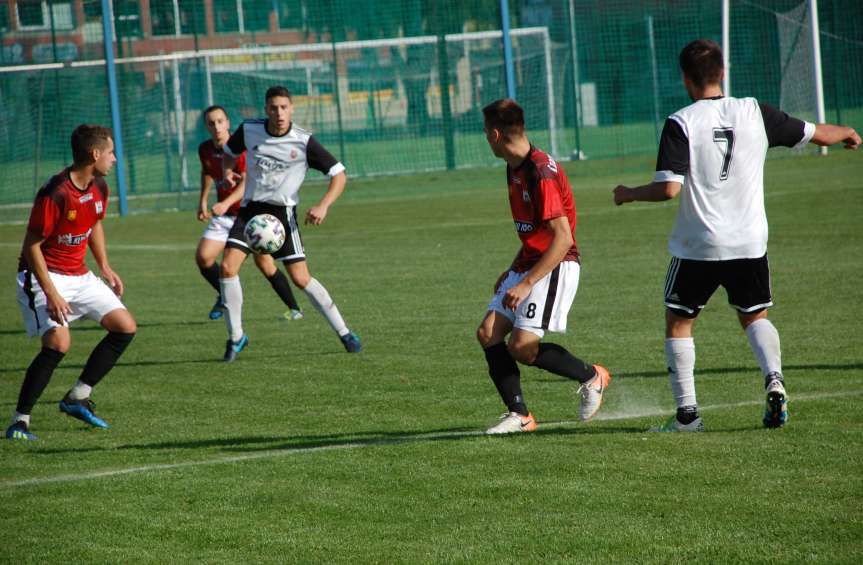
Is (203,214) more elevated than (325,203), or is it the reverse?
(325,203)

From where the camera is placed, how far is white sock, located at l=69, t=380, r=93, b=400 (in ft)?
25.6

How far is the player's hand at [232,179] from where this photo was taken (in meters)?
11.3

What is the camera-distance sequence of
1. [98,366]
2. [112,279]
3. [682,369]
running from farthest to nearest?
[112,279] < [98,366] < [682,369]

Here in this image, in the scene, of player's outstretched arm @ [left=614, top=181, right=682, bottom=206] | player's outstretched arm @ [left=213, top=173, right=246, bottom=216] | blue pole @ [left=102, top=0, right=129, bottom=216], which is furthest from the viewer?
blue pole @ [left=102, top=0, right=129, bottom=216]

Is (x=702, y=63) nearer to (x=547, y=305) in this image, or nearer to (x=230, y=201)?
(x=547, y=305)

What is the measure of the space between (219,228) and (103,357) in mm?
4521

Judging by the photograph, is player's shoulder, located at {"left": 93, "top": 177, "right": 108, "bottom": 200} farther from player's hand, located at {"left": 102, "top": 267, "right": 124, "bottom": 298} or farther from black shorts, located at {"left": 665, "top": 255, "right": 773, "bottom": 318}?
black shorts, located at {"left": 665, "top": 255, "right": 773, "bottom": 318}

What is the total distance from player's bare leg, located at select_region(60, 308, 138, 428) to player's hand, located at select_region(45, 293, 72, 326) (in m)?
0.36

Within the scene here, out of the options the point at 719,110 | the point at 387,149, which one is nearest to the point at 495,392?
the point at 719,110

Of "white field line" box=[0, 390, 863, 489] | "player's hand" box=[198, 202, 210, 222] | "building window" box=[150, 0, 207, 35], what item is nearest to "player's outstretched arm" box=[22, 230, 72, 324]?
"white field line" box=[0, 390, 863, 489]

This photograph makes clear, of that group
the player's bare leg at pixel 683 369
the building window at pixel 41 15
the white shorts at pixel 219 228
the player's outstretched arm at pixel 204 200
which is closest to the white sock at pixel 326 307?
the player's outstretched arm at pixel 204 200

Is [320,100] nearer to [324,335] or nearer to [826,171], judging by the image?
[826,171]

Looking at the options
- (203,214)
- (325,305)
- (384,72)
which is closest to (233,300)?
(325,305)

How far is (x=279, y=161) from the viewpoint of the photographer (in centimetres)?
1071
